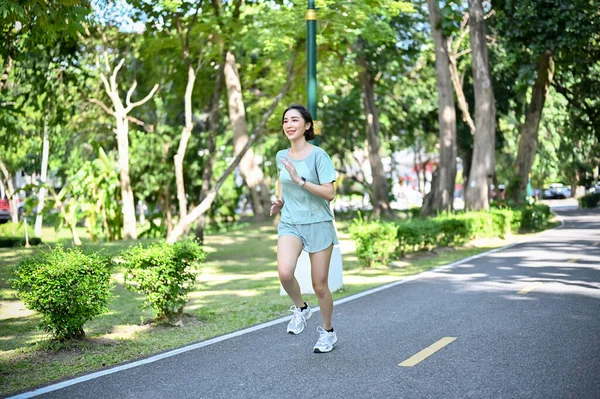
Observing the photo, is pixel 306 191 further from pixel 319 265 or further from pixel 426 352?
pixel 426 352

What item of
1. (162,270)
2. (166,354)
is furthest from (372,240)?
(166,354)

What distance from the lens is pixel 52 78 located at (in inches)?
792

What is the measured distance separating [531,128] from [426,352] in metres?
26.5

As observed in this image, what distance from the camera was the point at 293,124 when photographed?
281 inches

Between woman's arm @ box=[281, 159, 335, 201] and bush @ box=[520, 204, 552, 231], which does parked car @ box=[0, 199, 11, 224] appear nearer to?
bush @ box=[520, 204, 552, 231]

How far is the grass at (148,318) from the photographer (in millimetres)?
7473

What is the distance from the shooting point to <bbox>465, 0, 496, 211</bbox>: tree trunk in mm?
26734

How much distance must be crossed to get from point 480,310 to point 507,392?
4.23 meters

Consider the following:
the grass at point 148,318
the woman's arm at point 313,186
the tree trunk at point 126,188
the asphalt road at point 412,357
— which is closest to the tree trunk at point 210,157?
the tree trunk at point 126,188

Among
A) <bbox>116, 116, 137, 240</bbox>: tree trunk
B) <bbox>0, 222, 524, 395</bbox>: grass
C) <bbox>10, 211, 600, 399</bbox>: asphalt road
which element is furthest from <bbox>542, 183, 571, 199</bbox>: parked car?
<bbox>10, 211, 600, 399</bbox>: asphalt road

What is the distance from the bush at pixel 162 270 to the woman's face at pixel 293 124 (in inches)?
107

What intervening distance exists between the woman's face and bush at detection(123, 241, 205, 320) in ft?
8.94

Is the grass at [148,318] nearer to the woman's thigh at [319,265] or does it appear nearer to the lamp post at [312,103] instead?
the lamp post at [312,103]

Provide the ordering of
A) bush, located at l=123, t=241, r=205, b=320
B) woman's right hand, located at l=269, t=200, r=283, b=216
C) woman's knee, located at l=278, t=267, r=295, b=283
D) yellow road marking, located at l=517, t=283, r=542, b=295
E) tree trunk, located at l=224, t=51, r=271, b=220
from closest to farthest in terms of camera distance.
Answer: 1. woman's knee, located at l=278, t=267, r=295, b=283
2. woman's right hand, located at l=269, t=200, r=283, b=216
3. bush, located at l=123, t=241, r=205, b=320
4. yellow road marking, located at l=517, t=283, r=542, b=295
5. tree trunk, located at l=224, t=51, r=271, b=220
